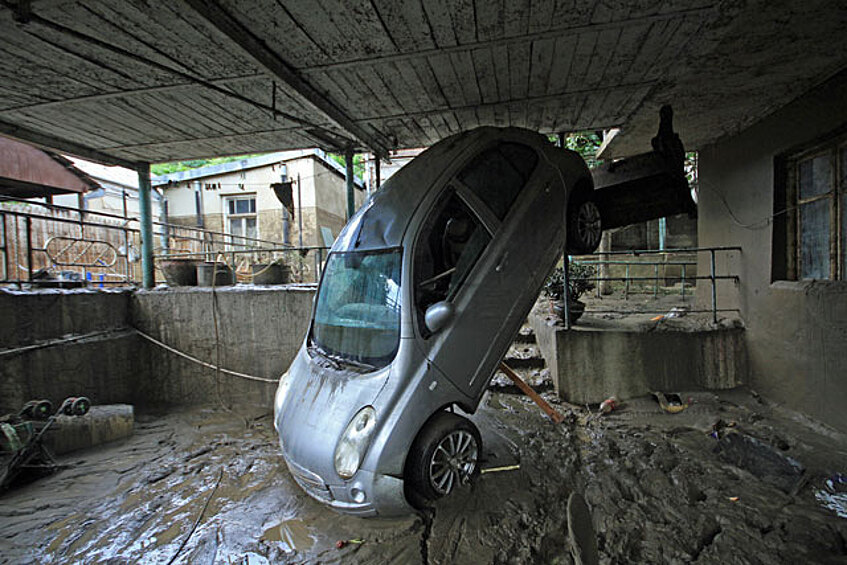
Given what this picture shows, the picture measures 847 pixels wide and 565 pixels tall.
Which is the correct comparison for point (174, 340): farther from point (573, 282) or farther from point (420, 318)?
point (573, 282)

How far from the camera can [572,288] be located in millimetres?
5625

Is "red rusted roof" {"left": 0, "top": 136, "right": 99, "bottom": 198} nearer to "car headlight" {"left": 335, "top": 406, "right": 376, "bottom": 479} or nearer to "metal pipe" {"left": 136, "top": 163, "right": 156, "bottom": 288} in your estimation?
"metal pipe" {"left": 136, "top": 163, "right": 156, "bottom": 288}

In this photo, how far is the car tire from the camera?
4340mm

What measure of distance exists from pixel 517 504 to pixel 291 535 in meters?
1.86

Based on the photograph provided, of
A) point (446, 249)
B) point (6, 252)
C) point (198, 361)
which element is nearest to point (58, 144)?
point (6, 252)

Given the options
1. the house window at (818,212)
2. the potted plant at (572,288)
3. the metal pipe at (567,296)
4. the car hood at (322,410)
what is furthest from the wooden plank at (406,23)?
the house window at (818,212)

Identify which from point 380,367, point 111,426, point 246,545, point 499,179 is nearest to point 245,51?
point 499,179

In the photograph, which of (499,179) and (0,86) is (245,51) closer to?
(499,179)

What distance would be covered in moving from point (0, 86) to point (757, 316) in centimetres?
954

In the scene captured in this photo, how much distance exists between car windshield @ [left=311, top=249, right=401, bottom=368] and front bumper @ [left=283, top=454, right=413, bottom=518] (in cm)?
85

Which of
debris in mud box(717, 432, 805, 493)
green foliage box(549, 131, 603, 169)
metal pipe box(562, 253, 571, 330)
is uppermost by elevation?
green foliage box(549, 131, 603, 169)

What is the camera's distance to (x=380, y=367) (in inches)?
121

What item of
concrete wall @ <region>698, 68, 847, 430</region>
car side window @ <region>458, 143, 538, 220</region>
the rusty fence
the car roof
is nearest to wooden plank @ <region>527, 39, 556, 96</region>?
the car roof

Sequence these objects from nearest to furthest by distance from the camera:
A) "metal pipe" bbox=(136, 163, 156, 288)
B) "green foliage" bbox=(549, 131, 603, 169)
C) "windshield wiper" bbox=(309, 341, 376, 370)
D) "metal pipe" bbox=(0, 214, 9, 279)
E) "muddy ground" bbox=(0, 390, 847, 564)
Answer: "muddy ground" bbox=(0, 390, 847, 564) → "windshield wiper" bbox=(309, 341, 376, 370) → "metal pipe" bbox=(0, 214, 9, 279) → "metal pipe" bbox=(136, 163, 156, 288) → "green foliage" bbox=(549, 131, 603, 169)
